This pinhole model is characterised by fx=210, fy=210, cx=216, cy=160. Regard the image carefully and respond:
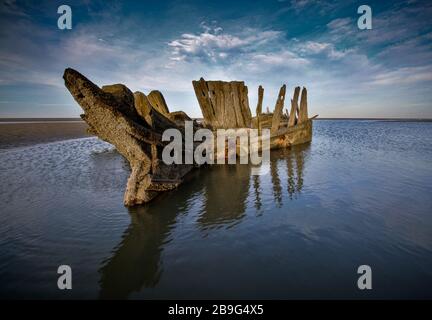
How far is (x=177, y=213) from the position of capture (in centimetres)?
669

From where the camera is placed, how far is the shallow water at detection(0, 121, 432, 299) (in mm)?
3752

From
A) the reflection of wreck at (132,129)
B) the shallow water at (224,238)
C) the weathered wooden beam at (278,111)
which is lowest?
the shallow water at (224,238)

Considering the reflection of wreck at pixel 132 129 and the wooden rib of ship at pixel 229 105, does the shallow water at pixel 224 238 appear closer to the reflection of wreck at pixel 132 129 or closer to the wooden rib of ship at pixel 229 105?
the reflection of wreck at pixel 132 129

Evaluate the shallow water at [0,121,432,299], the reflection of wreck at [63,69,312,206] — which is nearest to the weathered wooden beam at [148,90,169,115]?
the reflection of wreck at [63,69,312,206]

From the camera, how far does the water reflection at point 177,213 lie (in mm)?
3996

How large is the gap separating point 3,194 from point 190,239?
817 cm

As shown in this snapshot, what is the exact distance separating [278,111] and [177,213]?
1310 centimetres

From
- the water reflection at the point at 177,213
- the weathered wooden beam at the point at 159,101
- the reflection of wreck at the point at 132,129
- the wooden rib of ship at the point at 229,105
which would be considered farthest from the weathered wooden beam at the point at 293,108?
the reflection of wreck at the point at 132,129

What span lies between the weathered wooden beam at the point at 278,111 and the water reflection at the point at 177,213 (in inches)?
212

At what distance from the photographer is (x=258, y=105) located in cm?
1738

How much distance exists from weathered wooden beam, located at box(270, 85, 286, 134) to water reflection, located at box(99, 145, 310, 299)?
5386 millimetres

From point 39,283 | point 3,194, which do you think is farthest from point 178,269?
point 3,194

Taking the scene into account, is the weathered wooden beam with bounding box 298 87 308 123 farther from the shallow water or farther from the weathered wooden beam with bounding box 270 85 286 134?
the shallow water

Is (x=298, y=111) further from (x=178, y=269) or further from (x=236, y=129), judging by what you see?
(x=178, y=269)
